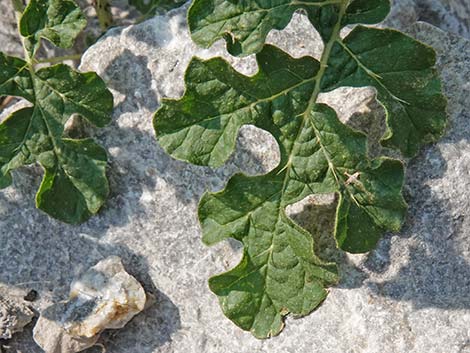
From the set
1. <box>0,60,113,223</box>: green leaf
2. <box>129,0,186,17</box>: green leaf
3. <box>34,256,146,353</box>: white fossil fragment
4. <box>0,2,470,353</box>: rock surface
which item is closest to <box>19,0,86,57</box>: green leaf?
<box>0,60,113,223</box>: green leaf

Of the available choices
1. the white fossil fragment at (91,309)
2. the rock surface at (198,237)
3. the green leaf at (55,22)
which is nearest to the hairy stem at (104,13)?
the rock surface at (198,237)

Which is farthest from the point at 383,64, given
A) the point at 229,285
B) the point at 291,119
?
the point at 229,285

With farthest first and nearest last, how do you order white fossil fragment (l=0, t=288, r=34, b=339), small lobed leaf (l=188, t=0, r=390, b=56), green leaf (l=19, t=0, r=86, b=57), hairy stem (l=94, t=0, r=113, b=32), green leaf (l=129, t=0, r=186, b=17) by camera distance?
hairy stem (l=94, t=0, r=113, b=32) < green leaf (l=129, t=0, r=186, b=17) < white fossil fragment (l=0, t=288, r=34, b=339) < green leaf (l=19, t=0, r=86, b=57) < small lobed leaf (l=188, t=0, r=390, b=56)

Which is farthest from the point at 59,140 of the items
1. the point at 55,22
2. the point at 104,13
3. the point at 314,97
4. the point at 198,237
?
the point at 314,97

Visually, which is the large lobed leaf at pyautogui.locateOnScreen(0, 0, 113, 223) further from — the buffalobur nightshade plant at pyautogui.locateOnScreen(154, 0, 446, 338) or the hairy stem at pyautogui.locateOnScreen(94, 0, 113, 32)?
the hairy stem at pyautogui.locateOnScreen(94, 0, 113, 32)

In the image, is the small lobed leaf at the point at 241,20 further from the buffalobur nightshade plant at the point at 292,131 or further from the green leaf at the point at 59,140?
the green leaf at the point at 59,140

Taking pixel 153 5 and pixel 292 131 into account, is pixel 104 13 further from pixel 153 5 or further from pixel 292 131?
pixel 292 131

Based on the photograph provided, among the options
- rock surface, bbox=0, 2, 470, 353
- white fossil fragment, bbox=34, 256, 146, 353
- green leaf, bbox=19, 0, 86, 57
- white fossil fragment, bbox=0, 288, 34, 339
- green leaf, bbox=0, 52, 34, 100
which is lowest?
white fossil fragment, bbox=0, 288, 34, 339
